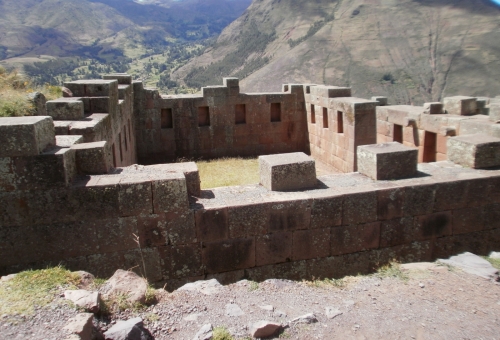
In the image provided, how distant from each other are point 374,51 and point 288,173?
6604 cm

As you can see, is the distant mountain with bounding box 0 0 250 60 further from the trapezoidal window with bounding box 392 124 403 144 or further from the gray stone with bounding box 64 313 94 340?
the gray stone with bounding box 64 313 94 340

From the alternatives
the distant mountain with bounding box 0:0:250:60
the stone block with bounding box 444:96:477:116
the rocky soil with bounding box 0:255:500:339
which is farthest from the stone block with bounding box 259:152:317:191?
the distant mountain with bounding box 0:0:250:60

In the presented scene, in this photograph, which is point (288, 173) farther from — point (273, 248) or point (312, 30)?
point (312, 30)

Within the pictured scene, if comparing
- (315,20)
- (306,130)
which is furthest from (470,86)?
(306,130)

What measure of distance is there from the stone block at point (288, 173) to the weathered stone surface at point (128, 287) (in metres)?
2.35

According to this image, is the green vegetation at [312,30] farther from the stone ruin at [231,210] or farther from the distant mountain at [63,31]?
the distant mountain at [63,31]

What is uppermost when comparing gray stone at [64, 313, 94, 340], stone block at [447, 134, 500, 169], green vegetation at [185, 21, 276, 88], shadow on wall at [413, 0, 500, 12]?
shadow on wall at [413, 0, 500, 12]

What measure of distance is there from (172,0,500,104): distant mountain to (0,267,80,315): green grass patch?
48.4 metres

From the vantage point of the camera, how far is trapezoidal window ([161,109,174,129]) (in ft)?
45.9

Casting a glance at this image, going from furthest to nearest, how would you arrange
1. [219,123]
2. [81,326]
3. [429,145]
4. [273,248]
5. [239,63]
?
[239,63]
[219,123]
[429,145]
[273,248]
[81,326]

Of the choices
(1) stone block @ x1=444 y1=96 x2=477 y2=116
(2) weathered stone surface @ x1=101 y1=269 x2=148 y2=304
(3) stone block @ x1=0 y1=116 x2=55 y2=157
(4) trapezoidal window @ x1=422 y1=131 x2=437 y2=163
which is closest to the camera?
(2) weathered stone surface @ x1=101 y1=269 x2=148 y2=304

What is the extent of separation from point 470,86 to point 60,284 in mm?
59991

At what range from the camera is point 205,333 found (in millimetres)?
3707

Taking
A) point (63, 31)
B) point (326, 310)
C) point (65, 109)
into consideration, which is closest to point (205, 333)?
point (326, 310)
